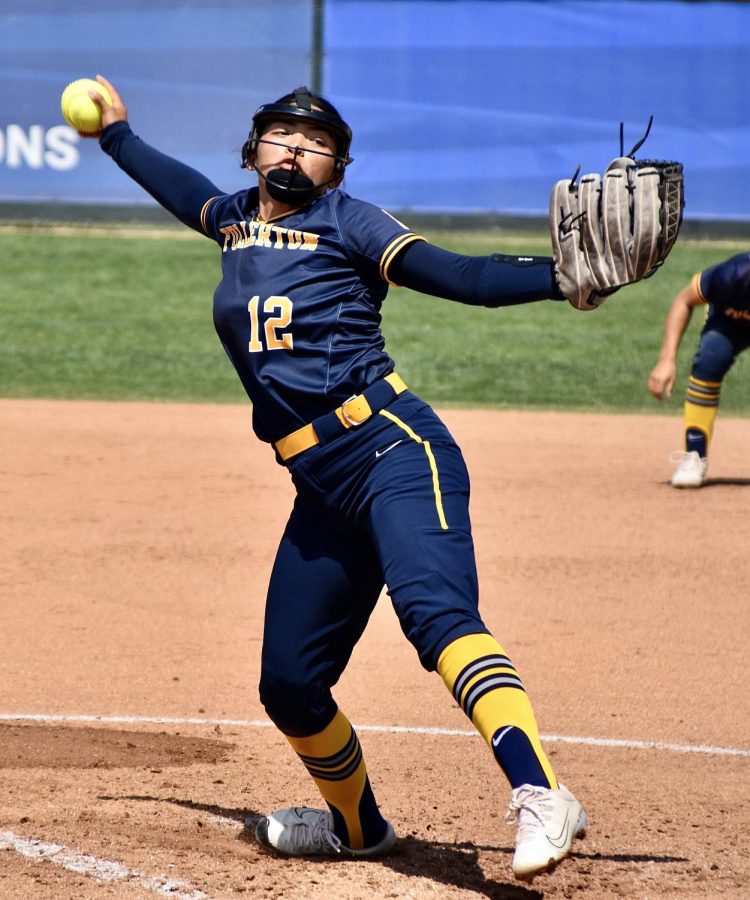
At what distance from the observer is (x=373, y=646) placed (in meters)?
5.77

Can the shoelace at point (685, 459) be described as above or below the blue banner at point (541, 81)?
below

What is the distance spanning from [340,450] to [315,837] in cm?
109

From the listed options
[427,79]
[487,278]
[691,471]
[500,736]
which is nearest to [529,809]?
[500,736]

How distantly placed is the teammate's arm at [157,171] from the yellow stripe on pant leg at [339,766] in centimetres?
144

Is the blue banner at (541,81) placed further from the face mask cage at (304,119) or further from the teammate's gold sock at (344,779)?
the teammate's gold sock at (344,779)

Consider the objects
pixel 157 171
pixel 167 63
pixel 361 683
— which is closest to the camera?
pixel 157 171

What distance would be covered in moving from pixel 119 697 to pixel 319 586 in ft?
6.25

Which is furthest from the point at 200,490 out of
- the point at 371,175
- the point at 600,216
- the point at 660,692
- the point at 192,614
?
the point at 371,175

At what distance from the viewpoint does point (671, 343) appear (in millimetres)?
7613

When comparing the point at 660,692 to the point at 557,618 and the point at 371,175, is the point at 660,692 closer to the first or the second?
the point at 557,618

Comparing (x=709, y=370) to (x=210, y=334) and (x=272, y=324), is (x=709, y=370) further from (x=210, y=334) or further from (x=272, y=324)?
(x=210, y=334)

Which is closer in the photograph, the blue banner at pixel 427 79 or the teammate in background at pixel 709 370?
the teammate in background at pixel 709 370

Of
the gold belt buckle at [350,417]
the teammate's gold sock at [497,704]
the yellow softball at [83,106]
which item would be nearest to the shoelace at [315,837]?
the teammate's gold sock at [497,704]

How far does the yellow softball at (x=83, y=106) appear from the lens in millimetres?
4125
